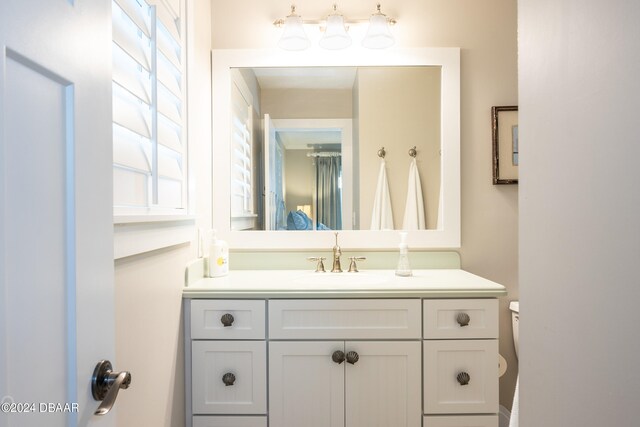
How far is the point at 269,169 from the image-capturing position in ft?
6.59

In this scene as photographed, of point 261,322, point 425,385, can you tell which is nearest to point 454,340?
point 425,385

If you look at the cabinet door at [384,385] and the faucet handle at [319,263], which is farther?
the faucet handle at [319,263]

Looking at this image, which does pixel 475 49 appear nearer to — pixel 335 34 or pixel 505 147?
pixel 505 147

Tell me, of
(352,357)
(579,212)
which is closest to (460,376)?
(352,357)

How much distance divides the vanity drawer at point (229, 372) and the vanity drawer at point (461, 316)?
0.67 metres

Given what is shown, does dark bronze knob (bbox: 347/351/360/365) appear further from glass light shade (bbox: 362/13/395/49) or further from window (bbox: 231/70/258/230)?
glass light shade (bbox: 362/13/395/49)

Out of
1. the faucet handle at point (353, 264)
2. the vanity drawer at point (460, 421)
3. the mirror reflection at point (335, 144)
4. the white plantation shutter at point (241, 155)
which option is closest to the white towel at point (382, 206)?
the mirror reflection at point (335, 144)

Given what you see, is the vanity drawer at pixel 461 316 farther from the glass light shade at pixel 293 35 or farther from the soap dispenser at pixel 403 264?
the glass light shade at pixel 293 35

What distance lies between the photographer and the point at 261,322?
150 centimetres

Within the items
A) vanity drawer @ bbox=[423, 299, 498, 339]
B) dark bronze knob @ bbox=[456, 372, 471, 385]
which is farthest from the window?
dark bronze knob @ bbox=[456, 372, 471, 385]

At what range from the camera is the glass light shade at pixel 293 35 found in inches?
73.4

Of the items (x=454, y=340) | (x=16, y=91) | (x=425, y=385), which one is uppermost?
(x=16, y=91)

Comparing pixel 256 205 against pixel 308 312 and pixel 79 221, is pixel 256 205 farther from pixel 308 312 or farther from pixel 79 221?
pixel 79 221

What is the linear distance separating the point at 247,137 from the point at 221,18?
2.00ft
